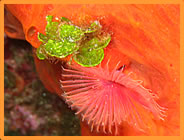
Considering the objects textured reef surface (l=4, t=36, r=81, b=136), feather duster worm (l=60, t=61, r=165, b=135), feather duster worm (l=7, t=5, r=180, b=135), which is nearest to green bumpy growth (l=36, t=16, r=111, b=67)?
feather duster worm (l=7, t=5, r=180, b=135)

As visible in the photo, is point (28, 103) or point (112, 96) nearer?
point (112, 96)

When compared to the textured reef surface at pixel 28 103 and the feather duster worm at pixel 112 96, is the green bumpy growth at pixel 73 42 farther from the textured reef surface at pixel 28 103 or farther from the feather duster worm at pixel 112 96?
the textured reef surface at pixel 28 103

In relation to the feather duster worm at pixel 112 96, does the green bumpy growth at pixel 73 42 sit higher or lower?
higher

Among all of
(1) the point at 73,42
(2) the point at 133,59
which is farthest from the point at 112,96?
(1) the point at 73,42

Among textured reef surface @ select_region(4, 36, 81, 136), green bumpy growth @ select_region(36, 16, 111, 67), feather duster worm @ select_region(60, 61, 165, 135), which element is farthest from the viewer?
textured reef surface @ select_region(4, 36, 81, 136)

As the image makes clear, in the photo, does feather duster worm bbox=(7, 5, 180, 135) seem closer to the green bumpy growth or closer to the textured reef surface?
the green bumpy growth

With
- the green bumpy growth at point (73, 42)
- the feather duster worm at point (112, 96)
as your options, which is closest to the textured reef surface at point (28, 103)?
the feather duster worm at point (112, 96)

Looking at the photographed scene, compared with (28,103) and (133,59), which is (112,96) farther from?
(28,103)

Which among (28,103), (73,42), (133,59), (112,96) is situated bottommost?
(28,103)
